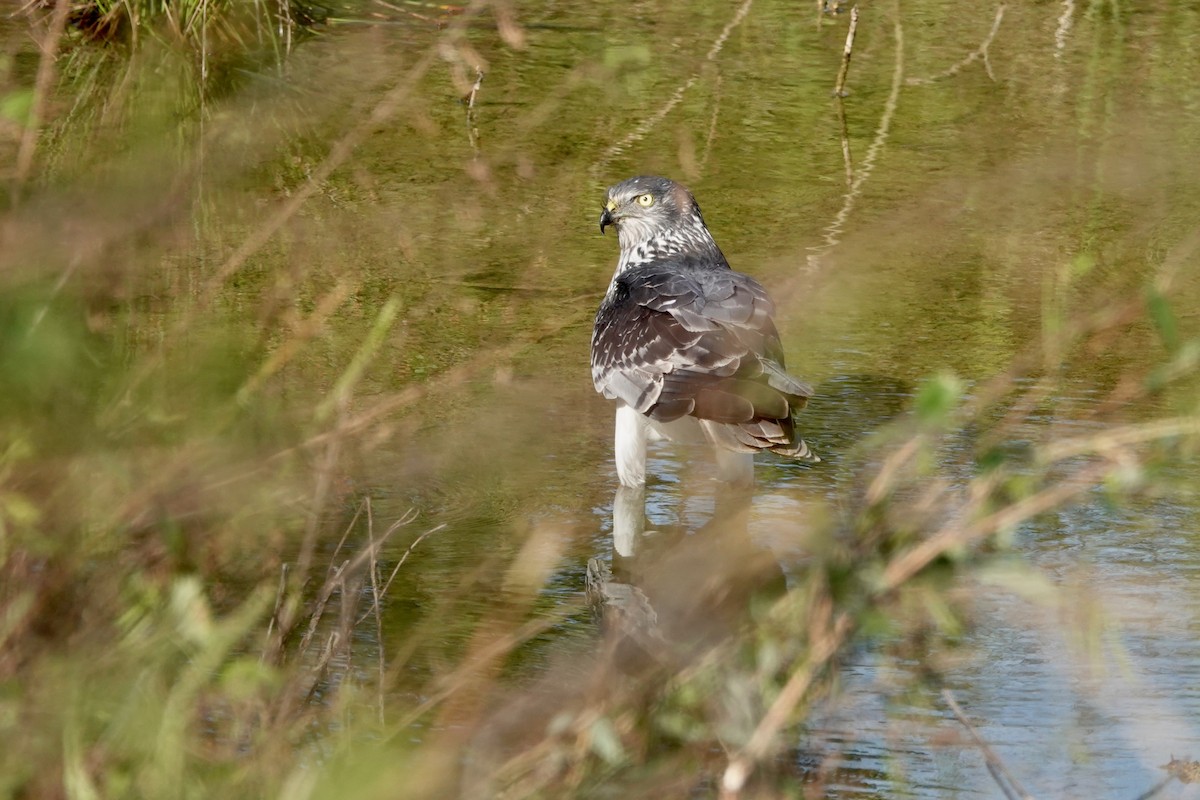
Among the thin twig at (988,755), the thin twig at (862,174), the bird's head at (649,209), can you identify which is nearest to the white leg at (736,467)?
the bird's head at (649,209)

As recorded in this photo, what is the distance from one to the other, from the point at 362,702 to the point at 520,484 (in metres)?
2.41

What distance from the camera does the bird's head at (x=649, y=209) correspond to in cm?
645

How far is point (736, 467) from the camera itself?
525 cm

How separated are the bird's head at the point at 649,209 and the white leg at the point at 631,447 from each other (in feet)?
4.10

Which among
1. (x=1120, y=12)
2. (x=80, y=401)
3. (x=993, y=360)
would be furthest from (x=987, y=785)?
(x=1120, y=12)

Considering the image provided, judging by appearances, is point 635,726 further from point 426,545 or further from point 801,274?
point 801,274

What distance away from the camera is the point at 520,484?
528 centimetres

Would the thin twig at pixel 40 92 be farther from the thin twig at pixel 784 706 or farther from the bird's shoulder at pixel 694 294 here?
the bird's shoulder at pixel 694 294

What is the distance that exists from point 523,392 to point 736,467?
1.21m

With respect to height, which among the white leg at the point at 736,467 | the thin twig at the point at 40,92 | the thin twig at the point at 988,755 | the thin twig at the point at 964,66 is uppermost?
the thin twig at the point at 40,92

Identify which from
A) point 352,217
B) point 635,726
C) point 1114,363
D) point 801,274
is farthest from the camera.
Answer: point 352,217

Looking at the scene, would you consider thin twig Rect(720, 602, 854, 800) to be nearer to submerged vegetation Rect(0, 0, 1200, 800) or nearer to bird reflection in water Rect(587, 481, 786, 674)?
submerged vegetation Rect(0, 0, 1200, 800)

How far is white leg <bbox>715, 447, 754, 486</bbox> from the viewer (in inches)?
205

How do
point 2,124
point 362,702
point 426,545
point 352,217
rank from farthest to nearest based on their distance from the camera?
1. point 352,217
2. point 426,545
3. point 2,124
4. point 362,702
